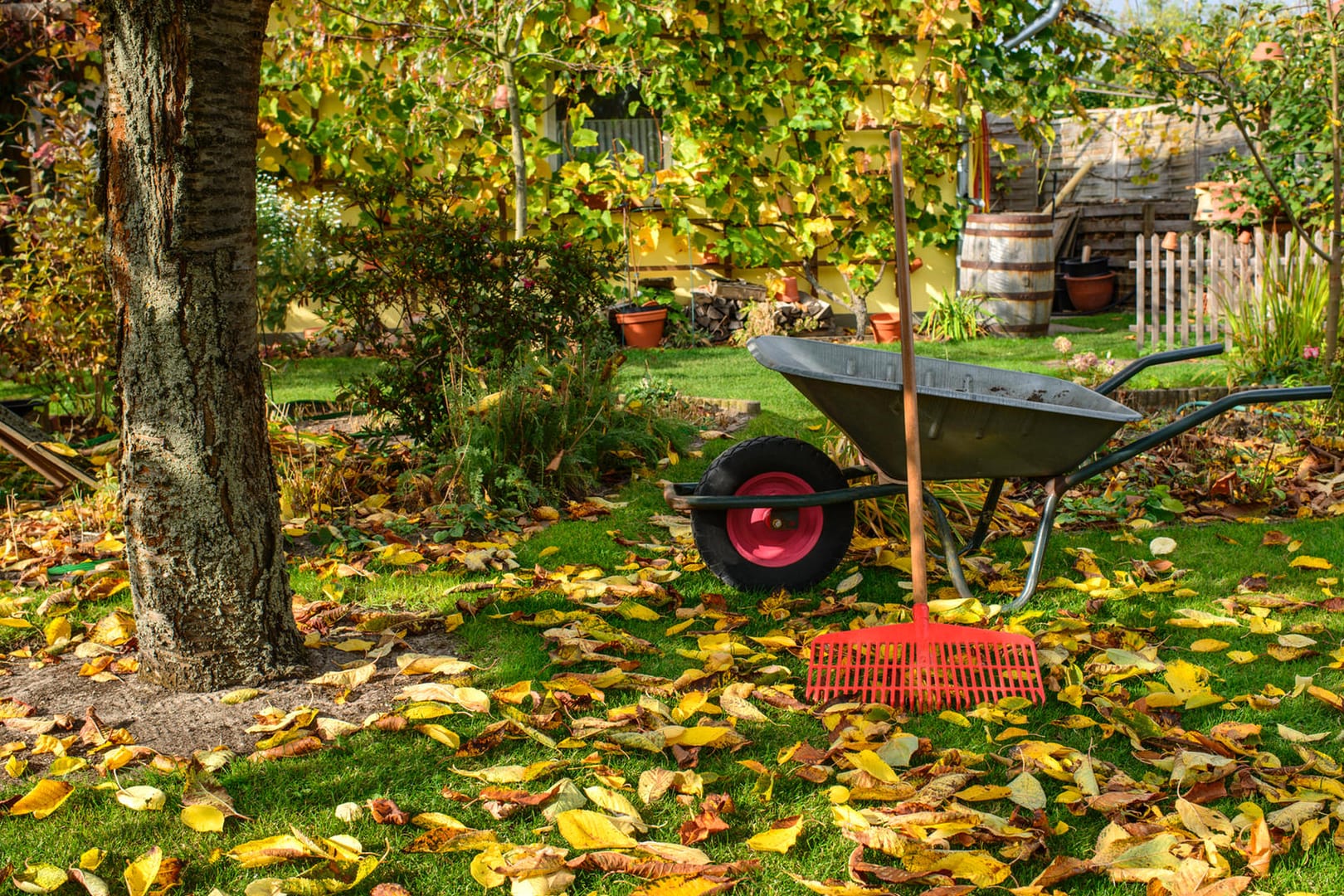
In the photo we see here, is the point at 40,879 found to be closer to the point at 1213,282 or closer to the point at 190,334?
the point at 190,334

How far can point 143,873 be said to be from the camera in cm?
192

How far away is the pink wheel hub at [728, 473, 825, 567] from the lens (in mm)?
3520

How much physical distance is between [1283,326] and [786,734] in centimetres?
477

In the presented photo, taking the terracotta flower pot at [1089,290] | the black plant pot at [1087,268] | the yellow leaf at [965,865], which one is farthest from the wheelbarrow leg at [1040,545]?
the black plant pot at [1087,268]

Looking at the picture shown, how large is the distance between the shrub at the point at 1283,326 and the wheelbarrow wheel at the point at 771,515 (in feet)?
11.6

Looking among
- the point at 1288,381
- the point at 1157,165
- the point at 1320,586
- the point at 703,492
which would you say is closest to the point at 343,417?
the point at 703,492

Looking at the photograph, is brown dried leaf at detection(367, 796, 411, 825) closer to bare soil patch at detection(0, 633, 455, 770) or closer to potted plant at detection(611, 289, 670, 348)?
bare soil patch at detection(0, 633, 455, 770)

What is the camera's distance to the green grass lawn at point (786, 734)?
2.03 meters

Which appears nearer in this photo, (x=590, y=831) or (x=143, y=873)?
(x=143, y=873)

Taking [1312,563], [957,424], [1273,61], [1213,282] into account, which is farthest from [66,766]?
[1273,61]

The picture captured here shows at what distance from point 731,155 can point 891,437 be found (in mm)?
6514

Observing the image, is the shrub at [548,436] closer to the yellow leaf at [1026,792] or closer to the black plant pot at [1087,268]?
the yellow leaf at [1026,792]

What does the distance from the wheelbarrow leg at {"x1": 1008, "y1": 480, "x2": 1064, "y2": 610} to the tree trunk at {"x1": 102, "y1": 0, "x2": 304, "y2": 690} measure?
2.03 metres

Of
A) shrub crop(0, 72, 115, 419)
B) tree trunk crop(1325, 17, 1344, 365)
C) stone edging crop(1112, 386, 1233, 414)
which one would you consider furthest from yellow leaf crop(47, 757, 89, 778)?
tree trunk crop(1325, 17, 1344, 365)
